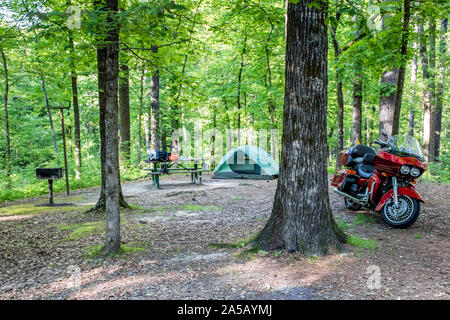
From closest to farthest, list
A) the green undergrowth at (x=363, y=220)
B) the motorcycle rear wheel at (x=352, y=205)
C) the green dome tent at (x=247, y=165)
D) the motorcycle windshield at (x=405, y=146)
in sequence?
the motorcycle windshield at (x=405, y=146) → the green undergrowth at (x=363, y=220) → the motorcycle rear wheel at (x=352, y=205) → the green dome tent at (x=247, y=165)

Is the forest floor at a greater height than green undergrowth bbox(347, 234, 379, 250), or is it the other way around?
green undergrowth bbox(347, 234, 379, 250)

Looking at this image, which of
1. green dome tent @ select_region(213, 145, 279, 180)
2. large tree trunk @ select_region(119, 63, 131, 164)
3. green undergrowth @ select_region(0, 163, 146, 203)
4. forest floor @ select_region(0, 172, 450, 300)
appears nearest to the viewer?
forest floor @ select_region(0, 172, 450, 300)

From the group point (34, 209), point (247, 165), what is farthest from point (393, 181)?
point (247, 165)

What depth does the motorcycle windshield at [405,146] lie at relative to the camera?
16.2 ft

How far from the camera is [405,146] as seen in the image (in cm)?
505

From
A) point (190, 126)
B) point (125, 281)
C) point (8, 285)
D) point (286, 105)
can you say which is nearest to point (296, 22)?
point (286, 105)

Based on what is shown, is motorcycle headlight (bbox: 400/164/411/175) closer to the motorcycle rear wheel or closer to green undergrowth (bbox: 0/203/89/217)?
the motorcycle rear wheel

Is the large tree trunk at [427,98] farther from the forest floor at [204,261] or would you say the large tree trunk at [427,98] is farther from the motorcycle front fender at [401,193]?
the motorcycle front fender at [401,193]

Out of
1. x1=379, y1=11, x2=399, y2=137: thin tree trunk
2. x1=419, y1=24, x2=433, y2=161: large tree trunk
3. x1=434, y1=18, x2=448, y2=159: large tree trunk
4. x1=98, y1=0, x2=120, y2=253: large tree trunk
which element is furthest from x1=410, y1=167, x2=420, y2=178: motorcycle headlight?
x1=419, y1=24, x2=433, y2=161: large tree trunk

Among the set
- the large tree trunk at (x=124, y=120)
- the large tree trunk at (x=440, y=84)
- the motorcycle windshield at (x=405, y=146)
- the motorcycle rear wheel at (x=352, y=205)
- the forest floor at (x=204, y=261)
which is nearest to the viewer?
the forest floor at (x=204, y=261)

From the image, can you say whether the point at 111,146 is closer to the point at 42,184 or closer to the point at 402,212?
the point at 402,212

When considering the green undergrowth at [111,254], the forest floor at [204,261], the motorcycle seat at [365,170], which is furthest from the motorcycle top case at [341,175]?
the green undergrowth at [111,254]

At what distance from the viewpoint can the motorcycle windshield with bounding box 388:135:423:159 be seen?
4.94 meters

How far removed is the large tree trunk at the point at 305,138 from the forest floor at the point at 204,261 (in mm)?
284
